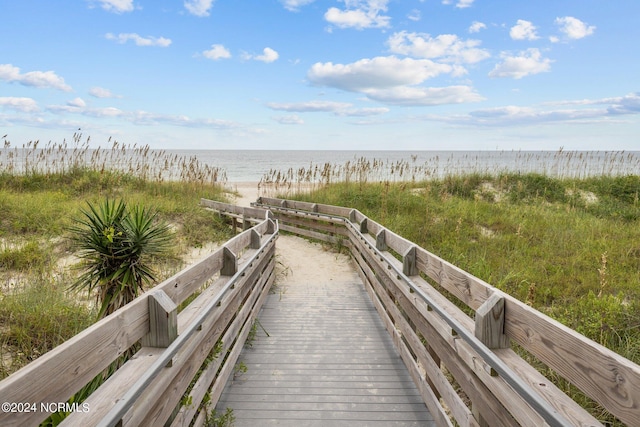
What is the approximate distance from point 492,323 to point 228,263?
2.73m

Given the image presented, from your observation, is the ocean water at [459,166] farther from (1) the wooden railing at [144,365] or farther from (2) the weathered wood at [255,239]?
(1) the wooden railing at [144,365]

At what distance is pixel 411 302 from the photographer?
3895 mm

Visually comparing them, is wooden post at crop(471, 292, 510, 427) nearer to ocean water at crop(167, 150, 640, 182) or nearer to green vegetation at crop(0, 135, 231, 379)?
green vegetation at crop(0, 135, 231, 379)

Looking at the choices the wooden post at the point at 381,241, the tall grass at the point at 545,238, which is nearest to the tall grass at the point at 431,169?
the tall grass at the point at 545,238

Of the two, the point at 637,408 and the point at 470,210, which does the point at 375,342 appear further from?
the point at 470,210

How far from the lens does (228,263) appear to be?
13.7 feet

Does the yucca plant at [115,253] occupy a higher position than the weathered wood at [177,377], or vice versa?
the yucca plant at [115,253]

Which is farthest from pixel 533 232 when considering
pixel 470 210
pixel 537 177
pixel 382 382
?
pixel 537 177

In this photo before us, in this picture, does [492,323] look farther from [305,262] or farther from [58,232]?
[58,232]

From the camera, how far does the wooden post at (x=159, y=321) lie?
93.4 inches

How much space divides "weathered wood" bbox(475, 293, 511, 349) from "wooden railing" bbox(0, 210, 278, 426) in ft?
6.04

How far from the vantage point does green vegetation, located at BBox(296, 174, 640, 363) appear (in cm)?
473

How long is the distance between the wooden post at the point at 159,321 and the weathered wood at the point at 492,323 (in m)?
1.94

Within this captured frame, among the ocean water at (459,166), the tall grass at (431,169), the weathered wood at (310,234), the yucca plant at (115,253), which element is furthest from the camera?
the ocean water at (459,166)
